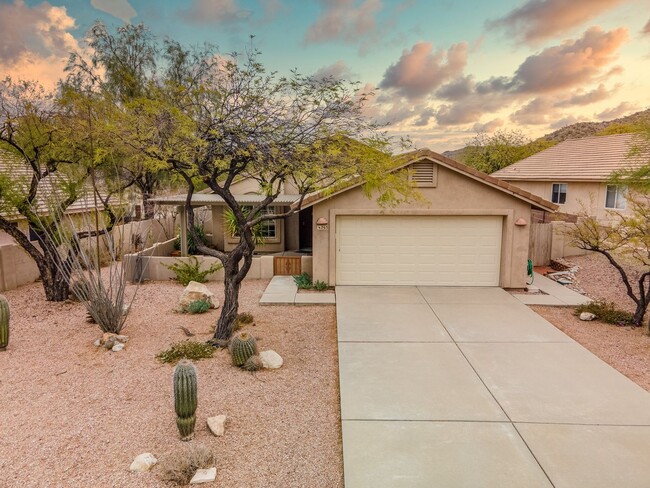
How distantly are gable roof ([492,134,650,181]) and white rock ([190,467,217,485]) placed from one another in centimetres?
2330

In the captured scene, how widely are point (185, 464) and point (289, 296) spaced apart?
23.6 feet

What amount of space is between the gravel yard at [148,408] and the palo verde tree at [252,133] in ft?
5.47

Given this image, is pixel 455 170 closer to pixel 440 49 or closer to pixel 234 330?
pixel 440 49

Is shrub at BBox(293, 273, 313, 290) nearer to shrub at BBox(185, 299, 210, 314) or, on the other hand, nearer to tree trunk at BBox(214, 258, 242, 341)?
shrub at BBox(185, 299, 210, 314)

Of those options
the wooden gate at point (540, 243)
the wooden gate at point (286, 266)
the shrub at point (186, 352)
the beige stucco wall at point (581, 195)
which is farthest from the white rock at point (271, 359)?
the beige stucco wall at point (581, 195)

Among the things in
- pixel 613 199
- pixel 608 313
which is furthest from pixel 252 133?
pixel 613 199

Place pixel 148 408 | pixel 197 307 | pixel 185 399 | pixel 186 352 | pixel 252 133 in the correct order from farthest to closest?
pixel 197 307, pixel 186 352, pixel 252 133, pixel 148 408, pixel 185 399

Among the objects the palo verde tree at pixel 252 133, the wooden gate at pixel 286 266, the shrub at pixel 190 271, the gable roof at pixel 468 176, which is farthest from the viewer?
the wooden gate at pixel 286 266

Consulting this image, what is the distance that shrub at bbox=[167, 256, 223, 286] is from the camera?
1314 centimetres

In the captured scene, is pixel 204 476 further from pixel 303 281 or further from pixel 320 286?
pixel 303 281

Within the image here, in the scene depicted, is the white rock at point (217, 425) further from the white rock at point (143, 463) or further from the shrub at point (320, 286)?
the shrub at point (320, 286)

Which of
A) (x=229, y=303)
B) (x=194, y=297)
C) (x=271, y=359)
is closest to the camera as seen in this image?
(x=271, y=359)

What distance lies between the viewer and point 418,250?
12.4 metres

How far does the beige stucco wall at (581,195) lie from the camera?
21.8 m
